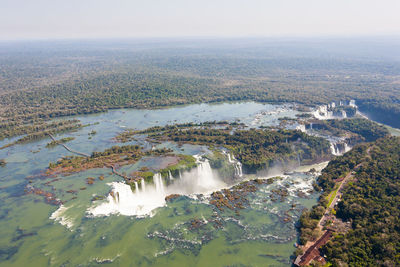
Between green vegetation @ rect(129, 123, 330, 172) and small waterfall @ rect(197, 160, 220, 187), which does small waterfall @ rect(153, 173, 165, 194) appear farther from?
green vegetation @ rect(129, 123, 330, 172)

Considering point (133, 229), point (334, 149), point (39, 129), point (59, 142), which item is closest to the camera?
point (133, 229)

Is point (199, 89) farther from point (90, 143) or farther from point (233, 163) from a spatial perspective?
point (233, 163)

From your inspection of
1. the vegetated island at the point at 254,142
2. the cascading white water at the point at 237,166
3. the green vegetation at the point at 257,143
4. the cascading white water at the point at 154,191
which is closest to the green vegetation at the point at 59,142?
the vegetated island at the point at 254,142

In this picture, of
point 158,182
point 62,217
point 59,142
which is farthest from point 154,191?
point 59,142

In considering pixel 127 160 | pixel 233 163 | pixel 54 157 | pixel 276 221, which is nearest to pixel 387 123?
pixel 233 163

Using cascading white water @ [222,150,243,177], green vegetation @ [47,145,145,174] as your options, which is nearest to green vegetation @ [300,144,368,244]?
cascading white water @ [222,150,243,177]

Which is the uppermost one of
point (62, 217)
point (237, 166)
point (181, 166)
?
point (181, 166)

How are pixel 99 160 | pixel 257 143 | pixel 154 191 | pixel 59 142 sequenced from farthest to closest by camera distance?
pixel 59 142 → pixel 257 143 → pixel 99 160 → pixel 154 191

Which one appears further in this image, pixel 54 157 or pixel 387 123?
pixel 387 123

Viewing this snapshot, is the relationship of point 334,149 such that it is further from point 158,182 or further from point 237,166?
point 158,182
